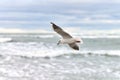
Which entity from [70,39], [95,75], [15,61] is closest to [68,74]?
[95,75]

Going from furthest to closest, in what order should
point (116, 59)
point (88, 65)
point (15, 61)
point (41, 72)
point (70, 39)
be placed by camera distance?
point (116, 59) < point (15, 61) < point (88, 65) < point (41, 72) < point (70, 39)

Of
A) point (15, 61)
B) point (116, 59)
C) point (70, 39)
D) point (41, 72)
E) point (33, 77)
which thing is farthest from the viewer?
point (116, 59)

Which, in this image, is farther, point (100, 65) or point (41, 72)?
point (100, 65)

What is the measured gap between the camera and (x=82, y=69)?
21.4 m

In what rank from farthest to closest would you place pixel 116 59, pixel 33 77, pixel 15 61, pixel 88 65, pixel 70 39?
1. pixel 116 59
2. pixel 15 61
3. pixel 88 65
4. pixel 33 77
5. pixel 70 39

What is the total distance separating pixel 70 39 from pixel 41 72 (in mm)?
12118

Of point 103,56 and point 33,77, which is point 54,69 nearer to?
point 33,77

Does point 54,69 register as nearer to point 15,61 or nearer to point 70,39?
point 15,61

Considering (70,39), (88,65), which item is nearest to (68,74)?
(88,65)

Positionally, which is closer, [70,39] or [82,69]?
[70,39]

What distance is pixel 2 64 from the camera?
75.2 feet

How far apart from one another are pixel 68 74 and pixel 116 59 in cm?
784

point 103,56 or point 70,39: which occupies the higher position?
point 70,39

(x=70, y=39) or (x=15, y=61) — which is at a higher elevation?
(x=70, y=39)
